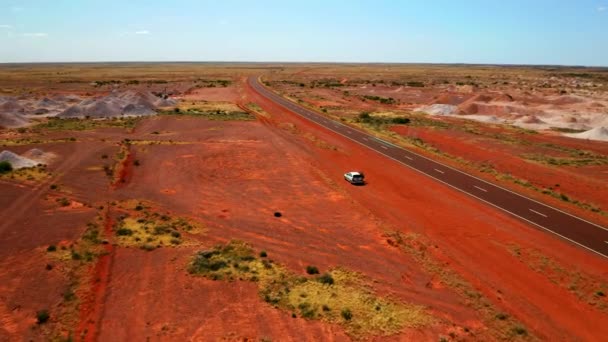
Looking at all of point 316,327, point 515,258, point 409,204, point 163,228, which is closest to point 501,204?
point 409,204

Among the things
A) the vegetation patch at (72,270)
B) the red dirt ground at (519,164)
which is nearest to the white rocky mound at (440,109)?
the red dirt ground at (519,164)

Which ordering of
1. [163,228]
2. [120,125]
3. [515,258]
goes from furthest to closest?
[120,125]
[163,228]
[515,258]

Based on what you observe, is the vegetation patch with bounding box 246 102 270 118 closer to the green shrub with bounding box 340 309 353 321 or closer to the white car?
the white car

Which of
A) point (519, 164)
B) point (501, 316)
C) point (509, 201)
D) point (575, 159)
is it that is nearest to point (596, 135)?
point (575, 159)

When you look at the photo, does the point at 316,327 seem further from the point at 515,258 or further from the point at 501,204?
the point at 501,204

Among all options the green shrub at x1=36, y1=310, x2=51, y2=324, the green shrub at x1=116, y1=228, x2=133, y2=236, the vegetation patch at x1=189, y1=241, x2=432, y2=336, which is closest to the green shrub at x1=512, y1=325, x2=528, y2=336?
the vegetation patch at x1=189, y1=241, x2=432, y2=336

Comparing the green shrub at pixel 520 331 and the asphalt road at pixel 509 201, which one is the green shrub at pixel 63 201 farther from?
the asphalt road at pixel 509 201
